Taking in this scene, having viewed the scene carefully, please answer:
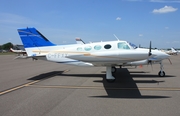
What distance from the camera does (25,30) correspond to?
35.9ft

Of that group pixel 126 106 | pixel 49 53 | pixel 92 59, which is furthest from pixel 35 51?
pixel 126 106

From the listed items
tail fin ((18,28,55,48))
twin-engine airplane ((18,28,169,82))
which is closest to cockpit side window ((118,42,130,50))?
twin-engine airplane ((18,28,169,82))

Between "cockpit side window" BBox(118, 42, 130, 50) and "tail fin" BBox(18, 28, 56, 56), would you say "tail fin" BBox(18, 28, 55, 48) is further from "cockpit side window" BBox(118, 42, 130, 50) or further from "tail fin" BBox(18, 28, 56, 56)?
"cockpit side window" BBox(118, 42, 130, 50)

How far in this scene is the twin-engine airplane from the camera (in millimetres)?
6926

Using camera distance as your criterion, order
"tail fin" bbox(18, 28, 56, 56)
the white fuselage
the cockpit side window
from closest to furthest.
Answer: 1. the white fuselage
2. the cockpit side window
3. "tail fin" bbox(18, 28, 56, 56)

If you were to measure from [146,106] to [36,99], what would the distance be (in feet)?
11.6

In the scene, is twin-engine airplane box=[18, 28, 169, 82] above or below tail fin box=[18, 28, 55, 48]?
below

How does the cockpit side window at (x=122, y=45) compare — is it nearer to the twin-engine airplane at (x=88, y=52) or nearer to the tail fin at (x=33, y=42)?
the twin-engine airplane at (x=88, y=52)

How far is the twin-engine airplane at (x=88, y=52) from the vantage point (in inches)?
273

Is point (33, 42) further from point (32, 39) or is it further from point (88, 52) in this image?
point (88, 52)

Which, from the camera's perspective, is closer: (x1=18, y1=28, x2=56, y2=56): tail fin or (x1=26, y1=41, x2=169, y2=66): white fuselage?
(x1=26, y1=41, x2=169, y2=66): white fuselage

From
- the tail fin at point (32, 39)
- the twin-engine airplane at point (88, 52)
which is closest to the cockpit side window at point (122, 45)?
the twin-engine airplane at point (88, 52)

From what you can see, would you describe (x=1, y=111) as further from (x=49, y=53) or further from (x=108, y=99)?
(x=49, y=53)

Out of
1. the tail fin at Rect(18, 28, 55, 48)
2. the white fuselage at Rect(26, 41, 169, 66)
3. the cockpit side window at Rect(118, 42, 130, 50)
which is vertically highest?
the tail fin at Rect(18, 28, 55, 48)
